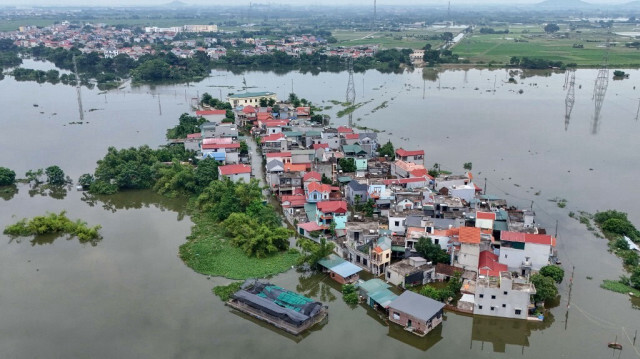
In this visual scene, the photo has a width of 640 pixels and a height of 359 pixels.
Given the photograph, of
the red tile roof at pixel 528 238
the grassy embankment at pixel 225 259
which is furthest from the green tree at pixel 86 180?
the red tile roof at pixel 528 238

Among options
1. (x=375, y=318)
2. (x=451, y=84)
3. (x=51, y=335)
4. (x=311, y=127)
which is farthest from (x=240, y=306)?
(x=451, y=84)

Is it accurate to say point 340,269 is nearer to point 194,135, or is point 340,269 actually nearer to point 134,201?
point 134,201

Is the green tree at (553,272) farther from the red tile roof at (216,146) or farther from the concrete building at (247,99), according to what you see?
the concrete building at (247,99)

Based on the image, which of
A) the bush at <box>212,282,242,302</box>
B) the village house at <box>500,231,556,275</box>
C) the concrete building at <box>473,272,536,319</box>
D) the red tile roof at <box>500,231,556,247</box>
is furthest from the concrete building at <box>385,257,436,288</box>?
the bush at <box>212,282,242,302</box>

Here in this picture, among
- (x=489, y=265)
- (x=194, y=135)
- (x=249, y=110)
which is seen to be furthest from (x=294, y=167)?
(x=249, y=110)

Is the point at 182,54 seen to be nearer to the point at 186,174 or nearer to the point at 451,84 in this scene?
the point at 451,84

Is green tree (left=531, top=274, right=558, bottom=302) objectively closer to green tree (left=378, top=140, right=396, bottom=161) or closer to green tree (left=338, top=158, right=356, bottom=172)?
green tree (left=338, top=158, right=356, bottom=172)
